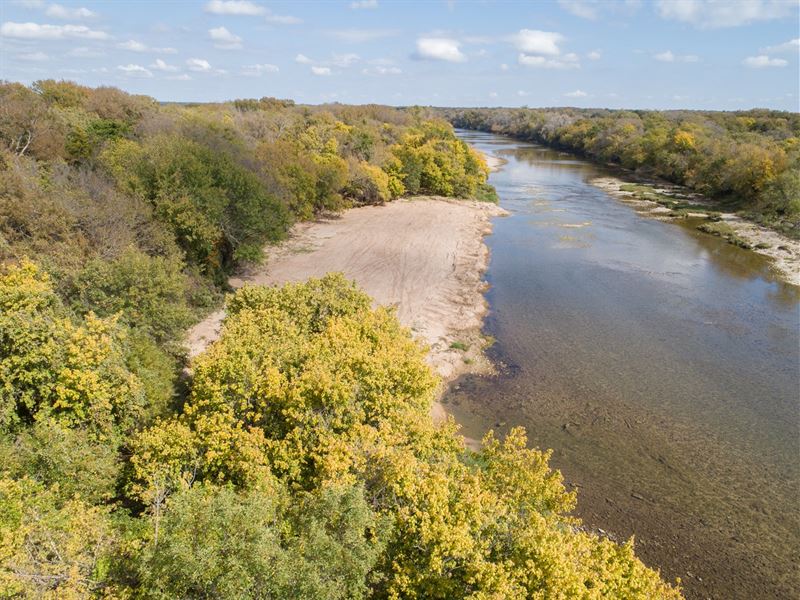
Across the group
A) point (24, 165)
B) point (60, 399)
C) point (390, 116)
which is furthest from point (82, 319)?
point (390, 116)

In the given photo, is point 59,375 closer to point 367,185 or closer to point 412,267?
point 412,267

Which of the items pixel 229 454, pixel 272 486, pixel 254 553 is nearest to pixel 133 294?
pixel 229 454

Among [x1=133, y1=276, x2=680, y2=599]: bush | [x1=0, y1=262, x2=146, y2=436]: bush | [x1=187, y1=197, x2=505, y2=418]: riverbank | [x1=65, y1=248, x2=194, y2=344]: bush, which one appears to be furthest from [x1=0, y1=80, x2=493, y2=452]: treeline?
[x1=133, y1=276, x2=680, y2=599]: bush

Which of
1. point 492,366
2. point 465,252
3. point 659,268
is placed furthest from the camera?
point 465,252

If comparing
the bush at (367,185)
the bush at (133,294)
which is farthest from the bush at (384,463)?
the bush at (367,185)

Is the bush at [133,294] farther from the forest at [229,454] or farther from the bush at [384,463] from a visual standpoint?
the bush at [384,463]

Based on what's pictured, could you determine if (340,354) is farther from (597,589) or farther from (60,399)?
(597,589)
